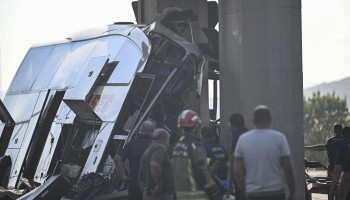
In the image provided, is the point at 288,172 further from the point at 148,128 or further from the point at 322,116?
the point at 322,116

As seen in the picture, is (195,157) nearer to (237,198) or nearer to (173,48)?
(237,198)

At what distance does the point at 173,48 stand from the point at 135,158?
3861mm

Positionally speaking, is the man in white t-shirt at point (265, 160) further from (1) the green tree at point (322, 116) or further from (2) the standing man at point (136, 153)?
(1) the green tree at point (322, 116)

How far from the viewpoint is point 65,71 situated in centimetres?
1585

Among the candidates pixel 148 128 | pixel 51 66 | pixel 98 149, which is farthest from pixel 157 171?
pixel 51 66

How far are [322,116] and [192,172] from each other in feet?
318

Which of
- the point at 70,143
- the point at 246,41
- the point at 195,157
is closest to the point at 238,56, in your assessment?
the point at 246,41

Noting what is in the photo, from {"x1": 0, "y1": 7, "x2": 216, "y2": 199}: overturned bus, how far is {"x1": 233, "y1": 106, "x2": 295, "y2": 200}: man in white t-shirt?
4.64 meters

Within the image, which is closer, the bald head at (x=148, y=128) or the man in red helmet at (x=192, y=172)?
the man in red helmet at (x=192, y=172)

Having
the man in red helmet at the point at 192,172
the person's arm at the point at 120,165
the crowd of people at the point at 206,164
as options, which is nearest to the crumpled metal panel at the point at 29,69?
the person's arm at the point at 120,165

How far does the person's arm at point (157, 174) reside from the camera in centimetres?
920

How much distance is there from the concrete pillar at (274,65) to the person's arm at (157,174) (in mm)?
4494

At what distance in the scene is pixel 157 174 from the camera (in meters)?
9.22

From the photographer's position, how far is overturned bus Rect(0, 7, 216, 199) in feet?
43.5
